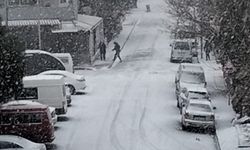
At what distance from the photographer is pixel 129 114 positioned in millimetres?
27375

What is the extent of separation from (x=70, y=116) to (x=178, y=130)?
4.85 metres

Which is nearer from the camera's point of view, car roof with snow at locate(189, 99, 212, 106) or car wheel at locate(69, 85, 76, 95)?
car roof with snow at locate(189, 99, 212, 106)

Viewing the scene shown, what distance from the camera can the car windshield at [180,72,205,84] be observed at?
103 ft

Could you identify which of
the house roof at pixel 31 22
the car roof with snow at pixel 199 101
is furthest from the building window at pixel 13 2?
the car roof with snow at pixel 199 101

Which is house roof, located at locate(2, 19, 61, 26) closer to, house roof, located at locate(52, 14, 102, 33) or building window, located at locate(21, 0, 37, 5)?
house roof, located at locate(52, 14, 102, 33)

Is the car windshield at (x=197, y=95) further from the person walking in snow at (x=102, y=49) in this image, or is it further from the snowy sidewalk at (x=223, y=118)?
the person walking in snow at (x=102, y=49)

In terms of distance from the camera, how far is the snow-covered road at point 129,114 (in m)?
22.7

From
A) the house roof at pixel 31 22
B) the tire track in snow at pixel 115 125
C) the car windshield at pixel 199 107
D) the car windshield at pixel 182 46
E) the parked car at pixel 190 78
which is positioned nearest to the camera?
the tire track in snow at pixel 115 125

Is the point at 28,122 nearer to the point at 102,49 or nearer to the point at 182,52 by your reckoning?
the point at 182,52

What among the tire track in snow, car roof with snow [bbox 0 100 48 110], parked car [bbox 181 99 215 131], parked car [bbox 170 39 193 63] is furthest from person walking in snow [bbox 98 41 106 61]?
car roof with snow [bbox 0 100 48 110]

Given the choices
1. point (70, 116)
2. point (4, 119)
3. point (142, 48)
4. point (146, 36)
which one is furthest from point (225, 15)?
A: point (146, 36)

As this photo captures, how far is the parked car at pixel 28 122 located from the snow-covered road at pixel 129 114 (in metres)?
1.06

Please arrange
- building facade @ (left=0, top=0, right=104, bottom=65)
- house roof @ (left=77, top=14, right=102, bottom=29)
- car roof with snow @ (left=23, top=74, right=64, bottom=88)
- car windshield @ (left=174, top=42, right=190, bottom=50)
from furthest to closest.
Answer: house roof @ (left=77, top=14, right=102, bottom=29) < car windshield @ (left=174, top=42, right=190, bottom=50) < building facade @ (left=0, top=0, right=104, bottom=65) < car roof with snow @ (left=23, top=74, right=64, bottom=88)

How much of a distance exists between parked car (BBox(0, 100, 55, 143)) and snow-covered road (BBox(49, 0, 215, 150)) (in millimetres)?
1064
